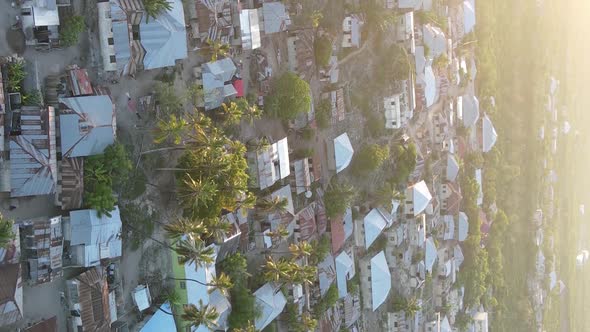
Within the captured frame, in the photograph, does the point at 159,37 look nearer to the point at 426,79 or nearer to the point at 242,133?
the point at 242,133

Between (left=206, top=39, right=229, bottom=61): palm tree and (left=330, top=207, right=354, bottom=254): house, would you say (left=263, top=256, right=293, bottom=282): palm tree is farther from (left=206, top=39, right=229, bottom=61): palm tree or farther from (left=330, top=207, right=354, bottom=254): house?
(left=206, top=39, right=229, bottom=61): palm tree

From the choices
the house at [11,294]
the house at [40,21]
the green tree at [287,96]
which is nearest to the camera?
the house at [11,294]

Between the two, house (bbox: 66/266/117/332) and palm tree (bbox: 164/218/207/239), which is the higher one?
palm tree (bbox: 164/218/207/239)

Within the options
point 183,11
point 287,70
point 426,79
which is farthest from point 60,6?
point 426,79

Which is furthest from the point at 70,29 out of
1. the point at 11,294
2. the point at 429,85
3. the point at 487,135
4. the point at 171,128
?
the point at 487,135

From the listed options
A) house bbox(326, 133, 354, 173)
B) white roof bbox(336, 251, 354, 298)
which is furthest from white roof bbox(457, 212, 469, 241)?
house bbox(326, 133, 354, 173)

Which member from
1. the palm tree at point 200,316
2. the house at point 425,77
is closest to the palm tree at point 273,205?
the palm tree at point 200,316

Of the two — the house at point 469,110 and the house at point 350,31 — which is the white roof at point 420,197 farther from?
the house at point 350,31

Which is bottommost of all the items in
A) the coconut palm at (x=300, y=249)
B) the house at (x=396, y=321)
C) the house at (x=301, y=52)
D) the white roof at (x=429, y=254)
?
the house at (x=396, y=321)
